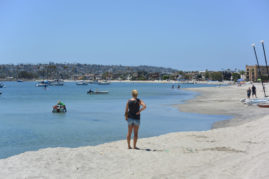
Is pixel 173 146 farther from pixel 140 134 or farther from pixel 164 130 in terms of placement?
pixel 164 130

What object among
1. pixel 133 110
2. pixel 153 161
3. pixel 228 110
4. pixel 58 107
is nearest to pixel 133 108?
pixel 133 110

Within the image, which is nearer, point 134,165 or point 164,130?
point 134,165

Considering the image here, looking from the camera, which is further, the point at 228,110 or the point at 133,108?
the point at 228,110

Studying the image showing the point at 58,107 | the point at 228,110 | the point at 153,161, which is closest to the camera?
the point at 153,161

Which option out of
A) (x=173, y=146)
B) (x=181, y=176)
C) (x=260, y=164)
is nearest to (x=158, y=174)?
(x=181, y=176)

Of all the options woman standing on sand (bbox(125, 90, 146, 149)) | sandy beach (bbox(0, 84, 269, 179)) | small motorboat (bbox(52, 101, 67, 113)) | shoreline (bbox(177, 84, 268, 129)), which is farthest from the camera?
small motorboat (bbox(52, 101, 67, 113))

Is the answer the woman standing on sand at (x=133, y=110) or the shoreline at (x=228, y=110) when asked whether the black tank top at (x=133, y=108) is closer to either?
the woman standing on sand at (x=133, y=110)

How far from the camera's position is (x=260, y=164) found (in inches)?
304

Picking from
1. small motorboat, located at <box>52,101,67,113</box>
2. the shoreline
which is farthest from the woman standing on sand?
small motorboat, located at <box>52,101,67,113</box>

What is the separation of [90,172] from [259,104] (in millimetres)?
24811

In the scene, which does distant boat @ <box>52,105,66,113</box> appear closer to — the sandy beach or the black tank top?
the sandy beach

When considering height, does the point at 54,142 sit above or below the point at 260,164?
below

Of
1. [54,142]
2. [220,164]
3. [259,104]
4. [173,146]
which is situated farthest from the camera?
[259,104]

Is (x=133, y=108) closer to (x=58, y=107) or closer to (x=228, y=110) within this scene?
(x=228, y=110)
